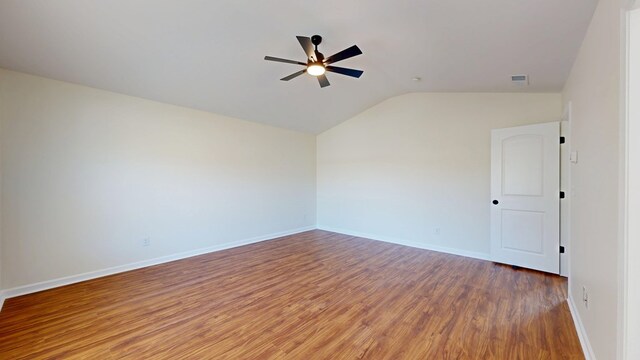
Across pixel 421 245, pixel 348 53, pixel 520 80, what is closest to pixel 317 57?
pixel 348 53

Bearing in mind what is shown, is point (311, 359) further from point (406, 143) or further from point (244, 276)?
point (406, 143)

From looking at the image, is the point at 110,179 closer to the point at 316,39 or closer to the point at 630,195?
the point at 316,39

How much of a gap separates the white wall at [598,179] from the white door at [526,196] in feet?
4.01

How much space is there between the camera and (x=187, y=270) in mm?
3832

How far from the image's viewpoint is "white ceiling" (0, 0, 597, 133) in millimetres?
2230

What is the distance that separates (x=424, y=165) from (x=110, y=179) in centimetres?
498

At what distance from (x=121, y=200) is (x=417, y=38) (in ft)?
14.1

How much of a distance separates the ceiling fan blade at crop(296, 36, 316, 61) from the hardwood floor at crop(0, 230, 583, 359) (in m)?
2.57

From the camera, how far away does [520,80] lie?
11.0 ft

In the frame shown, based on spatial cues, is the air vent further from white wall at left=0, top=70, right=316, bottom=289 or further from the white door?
white wall at left=0, top=70, right=316, bottom=289

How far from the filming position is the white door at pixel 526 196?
11.9 ft

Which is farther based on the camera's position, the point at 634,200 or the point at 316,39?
the point at 316,39

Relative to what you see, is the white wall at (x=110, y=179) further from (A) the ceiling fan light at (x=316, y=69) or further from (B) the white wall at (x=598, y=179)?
(B) the white wall at (x=598, y=179)

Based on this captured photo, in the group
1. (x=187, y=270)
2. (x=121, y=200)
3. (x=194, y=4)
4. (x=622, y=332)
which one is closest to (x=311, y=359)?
(x=622, y=332)
